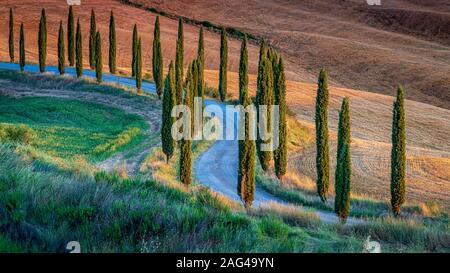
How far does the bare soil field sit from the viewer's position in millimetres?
76688

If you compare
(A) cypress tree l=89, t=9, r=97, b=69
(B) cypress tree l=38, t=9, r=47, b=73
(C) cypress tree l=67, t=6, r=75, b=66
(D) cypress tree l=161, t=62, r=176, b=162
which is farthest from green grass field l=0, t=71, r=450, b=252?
(C) cypress tree l=67, t=6, r=75, b=66

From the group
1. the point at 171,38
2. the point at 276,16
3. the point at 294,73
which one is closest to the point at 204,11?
the point at 276,16

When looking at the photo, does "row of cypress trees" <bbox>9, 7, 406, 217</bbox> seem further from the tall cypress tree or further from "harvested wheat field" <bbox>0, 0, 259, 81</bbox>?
"harvested wheat field" <bbox>0, 0, 259, 81</bbox>

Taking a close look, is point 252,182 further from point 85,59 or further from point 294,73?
point 294,73

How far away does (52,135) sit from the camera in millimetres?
34562

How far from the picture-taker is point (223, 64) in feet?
158

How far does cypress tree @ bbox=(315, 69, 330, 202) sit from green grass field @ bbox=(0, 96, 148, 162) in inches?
474

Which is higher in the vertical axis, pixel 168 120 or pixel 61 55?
pixel 168 120

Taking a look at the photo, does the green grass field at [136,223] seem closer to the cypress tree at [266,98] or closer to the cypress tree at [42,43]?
the cypress tree at [266,98]

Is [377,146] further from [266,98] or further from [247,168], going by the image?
[247,168]

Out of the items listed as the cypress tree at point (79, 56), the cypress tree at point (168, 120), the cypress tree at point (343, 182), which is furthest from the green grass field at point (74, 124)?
the cypress tree at point (343, 182)

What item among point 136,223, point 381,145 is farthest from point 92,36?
point 136,223

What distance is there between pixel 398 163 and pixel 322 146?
12.3 feet
